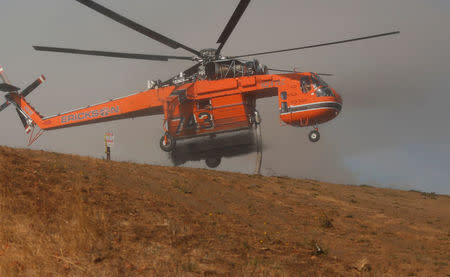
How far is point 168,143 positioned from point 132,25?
Result: 8010 millimetres

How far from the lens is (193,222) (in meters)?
10.9

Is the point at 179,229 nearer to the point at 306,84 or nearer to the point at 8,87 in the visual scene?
the point at 306,84

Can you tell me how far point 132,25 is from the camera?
17.5 metres

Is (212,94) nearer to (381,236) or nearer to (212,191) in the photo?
(212,191)

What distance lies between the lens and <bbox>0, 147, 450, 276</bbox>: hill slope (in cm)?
823

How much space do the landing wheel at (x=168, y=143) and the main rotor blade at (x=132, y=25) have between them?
17.7 feet

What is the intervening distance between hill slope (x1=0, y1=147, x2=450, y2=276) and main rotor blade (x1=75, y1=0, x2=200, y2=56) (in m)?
5.96

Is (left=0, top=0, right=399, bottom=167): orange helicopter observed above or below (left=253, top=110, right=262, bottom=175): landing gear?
above

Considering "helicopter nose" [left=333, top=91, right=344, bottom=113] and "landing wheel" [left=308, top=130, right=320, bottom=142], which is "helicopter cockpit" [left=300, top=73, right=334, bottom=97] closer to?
"helicopter nose" [left=333, top=91, right=344, bottom=113]

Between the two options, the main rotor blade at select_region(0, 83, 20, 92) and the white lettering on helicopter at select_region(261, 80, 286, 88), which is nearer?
the white lettering on helicopter at select_region(261, 80, 286, 88)

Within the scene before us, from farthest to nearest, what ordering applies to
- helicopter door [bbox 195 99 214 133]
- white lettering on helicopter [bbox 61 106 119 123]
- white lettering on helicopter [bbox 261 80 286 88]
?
white lettering on helicopter [bbox 61 106 119 123], helicopter door [bbox 195 99 214 133], white lettering on helicopter [bbox 261 80 286 88]

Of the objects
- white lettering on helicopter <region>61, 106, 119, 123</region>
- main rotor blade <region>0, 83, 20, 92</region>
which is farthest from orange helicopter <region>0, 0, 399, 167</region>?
main rotor blade <region>0, 83, 20, 92</region>

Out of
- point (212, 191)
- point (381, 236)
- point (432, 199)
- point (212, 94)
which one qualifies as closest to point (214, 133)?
point (212, 94)

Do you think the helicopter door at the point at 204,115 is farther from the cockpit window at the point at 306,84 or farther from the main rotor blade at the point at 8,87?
the main rotor blade at the point at 8,87
